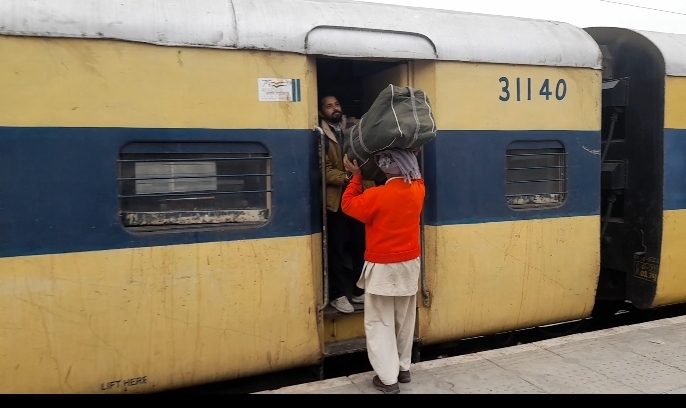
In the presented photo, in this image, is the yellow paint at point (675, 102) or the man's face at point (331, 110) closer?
the man's face at point (331, 110)

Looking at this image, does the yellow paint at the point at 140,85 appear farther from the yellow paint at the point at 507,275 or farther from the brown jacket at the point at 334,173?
the yellow paint at the point at 507,275

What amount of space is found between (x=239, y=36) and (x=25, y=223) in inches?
61.2

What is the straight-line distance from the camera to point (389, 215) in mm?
3070

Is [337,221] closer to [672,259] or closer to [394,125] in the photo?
[394,125]

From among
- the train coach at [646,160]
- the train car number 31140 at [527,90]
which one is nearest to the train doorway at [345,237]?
the train car number 31140 at [527,90]

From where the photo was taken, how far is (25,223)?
9.09 ft

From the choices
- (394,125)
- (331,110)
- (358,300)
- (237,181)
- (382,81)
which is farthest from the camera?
(382,81)

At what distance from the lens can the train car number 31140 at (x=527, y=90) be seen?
13.1ft

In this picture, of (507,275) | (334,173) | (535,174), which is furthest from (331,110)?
(507,275)

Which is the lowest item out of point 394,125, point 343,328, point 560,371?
point 560,371

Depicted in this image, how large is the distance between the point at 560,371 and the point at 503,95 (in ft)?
6.45

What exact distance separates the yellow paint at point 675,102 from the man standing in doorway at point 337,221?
2663 millimetres
